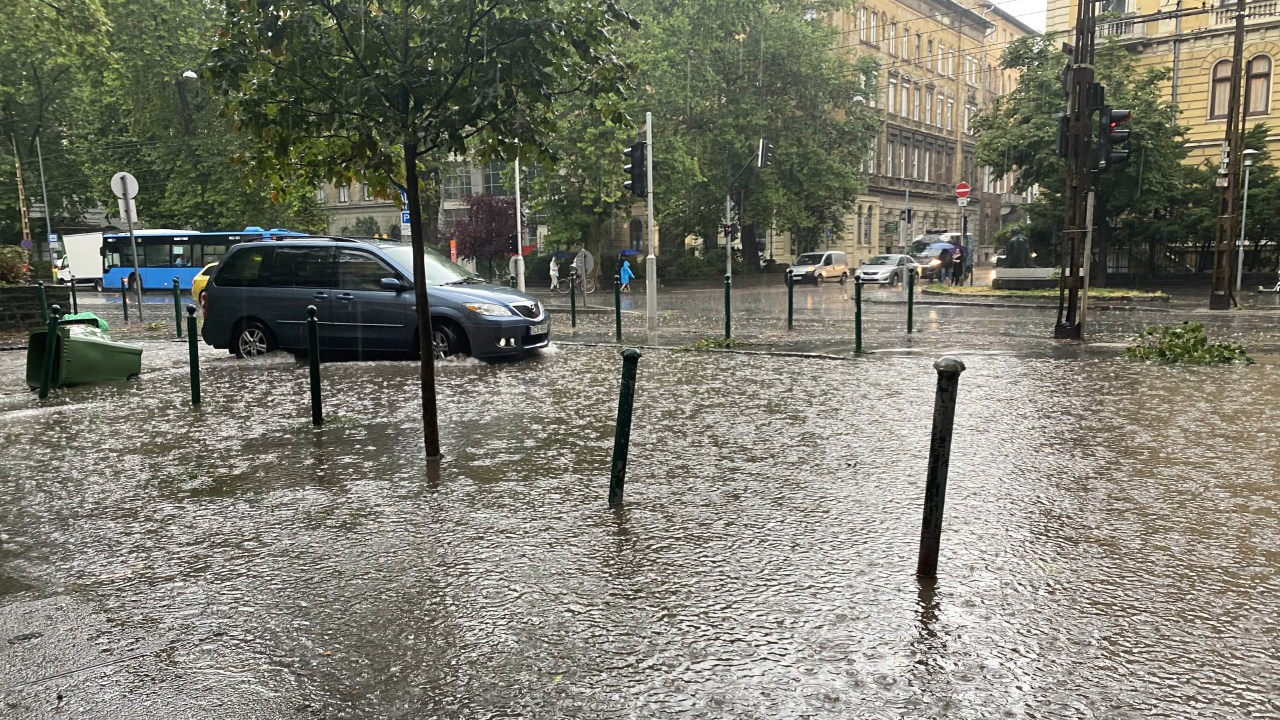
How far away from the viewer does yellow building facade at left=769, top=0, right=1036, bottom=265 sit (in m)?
65.0

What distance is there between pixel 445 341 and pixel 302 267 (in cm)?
234

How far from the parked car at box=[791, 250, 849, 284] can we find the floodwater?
35928mm

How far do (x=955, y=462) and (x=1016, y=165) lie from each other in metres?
31.6

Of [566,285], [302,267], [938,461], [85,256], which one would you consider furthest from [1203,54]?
[85,256]

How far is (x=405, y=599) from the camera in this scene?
4203 millimetres

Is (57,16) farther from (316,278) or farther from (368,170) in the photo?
(368,170)

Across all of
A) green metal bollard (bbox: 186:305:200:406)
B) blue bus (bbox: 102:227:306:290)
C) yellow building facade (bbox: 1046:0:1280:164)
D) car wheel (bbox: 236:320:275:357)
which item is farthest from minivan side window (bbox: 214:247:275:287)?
yellow building facade (bbox: 1046:0:1280:164)

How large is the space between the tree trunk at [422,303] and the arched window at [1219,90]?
152ft

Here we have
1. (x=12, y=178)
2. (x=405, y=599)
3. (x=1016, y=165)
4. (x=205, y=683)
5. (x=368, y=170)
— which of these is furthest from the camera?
(x=12, y=178)

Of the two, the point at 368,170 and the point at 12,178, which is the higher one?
the point at 12,178

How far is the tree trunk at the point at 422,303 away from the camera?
20.9 feet

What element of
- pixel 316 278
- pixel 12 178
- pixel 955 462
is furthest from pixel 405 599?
pixel 12 178

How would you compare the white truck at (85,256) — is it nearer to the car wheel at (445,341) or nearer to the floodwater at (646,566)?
the car wheel at (445,341)

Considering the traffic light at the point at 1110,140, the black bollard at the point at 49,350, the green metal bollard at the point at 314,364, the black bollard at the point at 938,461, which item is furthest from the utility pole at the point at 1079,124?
the black bollard at the point at 49,350
